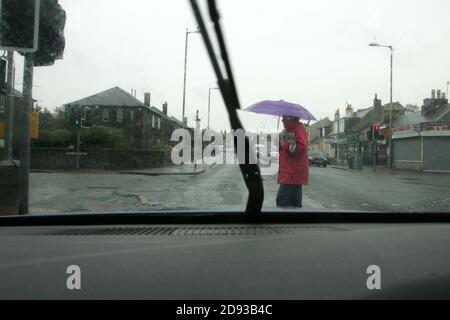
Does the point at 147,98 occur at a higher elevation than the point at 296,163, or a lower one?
higher

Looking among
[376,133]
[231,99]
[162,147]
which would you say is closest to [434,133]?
[376,133]

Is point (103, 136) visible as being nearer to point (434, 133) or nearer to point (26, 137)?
point (26, 137)

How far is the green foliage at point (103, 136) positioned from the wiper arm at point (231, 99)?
1.67 meters

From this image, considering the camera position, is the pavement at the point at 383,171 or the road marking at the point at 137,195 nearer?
the road marking at the point at 137,195

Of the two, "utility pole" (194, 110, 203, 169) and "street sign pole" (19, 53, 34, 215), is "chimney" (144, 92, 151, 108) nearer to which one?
"utility pole" (194, 110, 203, 169)

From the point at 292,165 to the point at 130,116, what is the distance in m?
1.69

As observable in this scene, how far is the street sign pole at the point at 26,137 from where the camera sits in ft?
12.0

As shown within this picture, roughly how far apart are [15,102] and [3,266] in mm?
2247

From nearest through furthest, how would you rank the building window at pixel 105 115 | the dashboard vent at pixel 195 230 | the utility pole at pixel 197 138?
1. the dashboard vent at pixel 195 230
2. the utility pole at pixel 197 138
3. the building window at pixel 105 115

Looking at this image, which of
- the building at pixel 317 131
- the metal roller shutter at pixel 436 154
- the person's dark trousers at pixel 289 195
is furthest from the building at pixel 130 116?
the metal roller shutter at pixel 436 154

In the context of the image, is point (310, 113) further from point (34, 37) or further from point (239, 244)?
point (34, 37)

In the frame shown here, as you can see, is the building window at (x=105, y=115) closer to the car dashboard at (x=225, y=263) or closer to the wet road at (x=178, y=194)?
the wet road at (x=178, y=194)

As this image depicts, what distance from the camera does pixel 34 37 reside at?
337cm

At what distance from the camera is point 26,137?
167 inches
